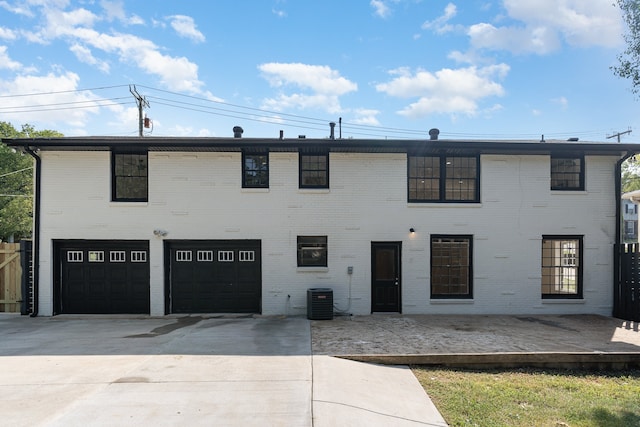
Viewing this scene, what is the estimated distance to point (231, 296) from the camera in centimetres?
1116

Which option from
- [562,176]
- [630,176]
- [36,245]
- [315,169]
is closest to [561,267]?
[562,176]

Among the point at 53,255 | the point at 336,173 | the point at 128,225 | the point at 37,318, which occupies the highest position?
the point at 336,173

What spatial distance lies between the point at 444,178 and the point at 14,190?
3632 centimetres

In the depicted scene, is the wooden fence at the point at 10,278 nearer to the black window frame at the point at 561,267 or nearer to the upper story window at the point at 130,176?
the upper story window at the point at 130,176

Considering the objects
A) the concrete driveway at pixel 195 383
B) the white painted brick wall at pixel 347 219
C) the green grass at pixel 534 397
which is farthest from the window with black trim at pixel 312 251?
the green grass at pixel 534 397

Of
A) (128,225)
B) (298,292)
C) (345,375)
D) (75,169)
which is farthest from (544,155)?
(75,169)

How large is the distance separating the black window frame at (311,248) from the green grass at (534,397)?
199 inches

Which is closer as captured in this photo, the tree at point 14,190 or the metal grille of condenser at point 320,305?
the metal grille of condenser at point 320,305

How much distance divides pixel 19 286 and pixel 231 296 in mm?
6632

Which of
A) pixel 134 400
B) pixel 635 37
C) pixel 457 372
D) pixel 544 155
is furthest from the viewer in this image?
pixel 544 155

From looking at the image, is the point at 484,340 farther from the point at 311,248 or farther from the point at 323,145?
the point at 323,145

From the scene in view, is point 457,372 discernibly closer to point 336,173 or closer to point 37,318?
point 336,173

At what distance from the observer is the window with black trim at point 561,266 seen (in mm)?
11391

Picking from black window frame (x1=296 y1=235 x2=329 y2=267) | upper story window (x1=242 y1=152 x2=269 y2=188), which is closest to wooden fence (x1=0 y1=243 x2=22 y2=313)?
upper story window (x1=242 y1=152 x2=269 y2=188)
